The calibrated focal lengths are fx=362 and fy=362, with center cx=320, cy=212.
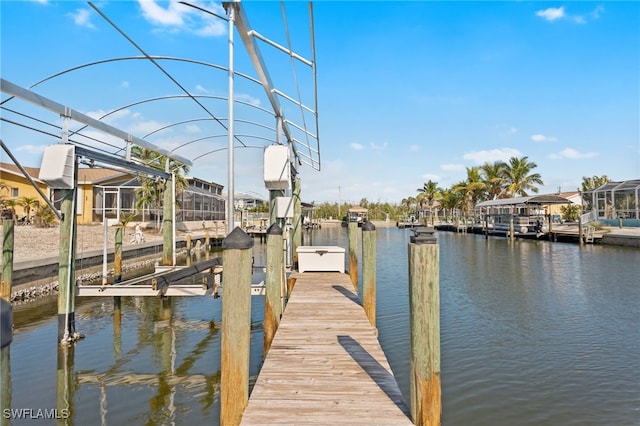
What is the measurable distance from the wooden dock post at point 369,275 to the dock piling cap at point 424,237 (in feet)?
11.6

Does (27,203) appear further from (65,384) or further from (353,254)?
(353,254)

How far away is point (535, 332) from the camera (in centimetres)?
901


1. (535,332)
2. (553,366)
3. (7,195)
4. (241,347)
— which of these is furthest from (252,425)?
(7,195)

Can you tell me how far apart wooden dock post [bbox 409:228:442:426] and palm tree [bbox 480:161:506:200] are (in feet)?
189

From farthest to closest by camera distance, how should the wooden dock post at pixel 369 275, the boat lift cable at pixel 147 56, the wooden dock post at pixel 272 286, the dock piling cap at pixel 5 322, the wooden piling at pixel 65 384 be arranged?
the wooden dock post at pixel 369 275 → the wooden dock post at pixel 272 286 → the wooden piling at pixel 65 384 → the boat lift cable at pixel 147 56 → the dock piling cap at pixel 5 322

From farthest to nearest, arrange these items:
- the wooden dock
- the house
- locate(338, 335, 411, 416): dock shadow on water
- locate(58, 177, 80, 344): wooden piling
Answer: the house
locate(58, 177, 80, 344): wooden piling
locate(338, 335, 411, 416): dock shadow on water
the wooden dock

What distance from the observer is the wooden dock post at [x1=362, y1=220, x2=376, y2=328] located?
22.9 ft

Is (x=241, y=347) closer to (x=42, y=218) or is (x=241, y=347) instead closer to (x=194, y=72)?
(x=194, y=72)

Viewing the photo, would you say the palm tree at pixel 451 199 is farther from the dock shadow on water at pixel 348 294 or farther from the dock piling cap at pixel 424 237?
the dock piling cap at pixel 424 237

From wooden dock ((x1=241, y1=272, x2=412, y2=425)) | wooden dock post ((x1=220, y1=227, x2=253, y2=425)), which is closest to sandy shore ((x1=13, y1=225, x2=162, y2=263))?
wooden dock ((x1=241, y1=272, x2=412, y2=425))

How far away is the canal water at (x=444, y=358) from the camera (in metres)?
5.59

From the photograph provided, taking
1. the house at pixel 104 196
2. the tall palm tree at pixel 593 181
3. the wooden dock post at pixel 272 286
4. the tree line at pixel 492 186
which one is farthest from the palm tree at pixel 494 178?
the wooden dock post at pixel 272 286

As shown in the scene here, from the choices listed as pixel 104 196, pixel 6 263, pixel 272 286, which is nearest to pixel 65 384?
pixel 6 263

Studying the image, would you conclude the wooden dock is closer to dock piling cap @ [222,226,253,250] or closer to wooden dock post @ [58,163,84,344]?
dock piling cap @ [222,226,253,250]
